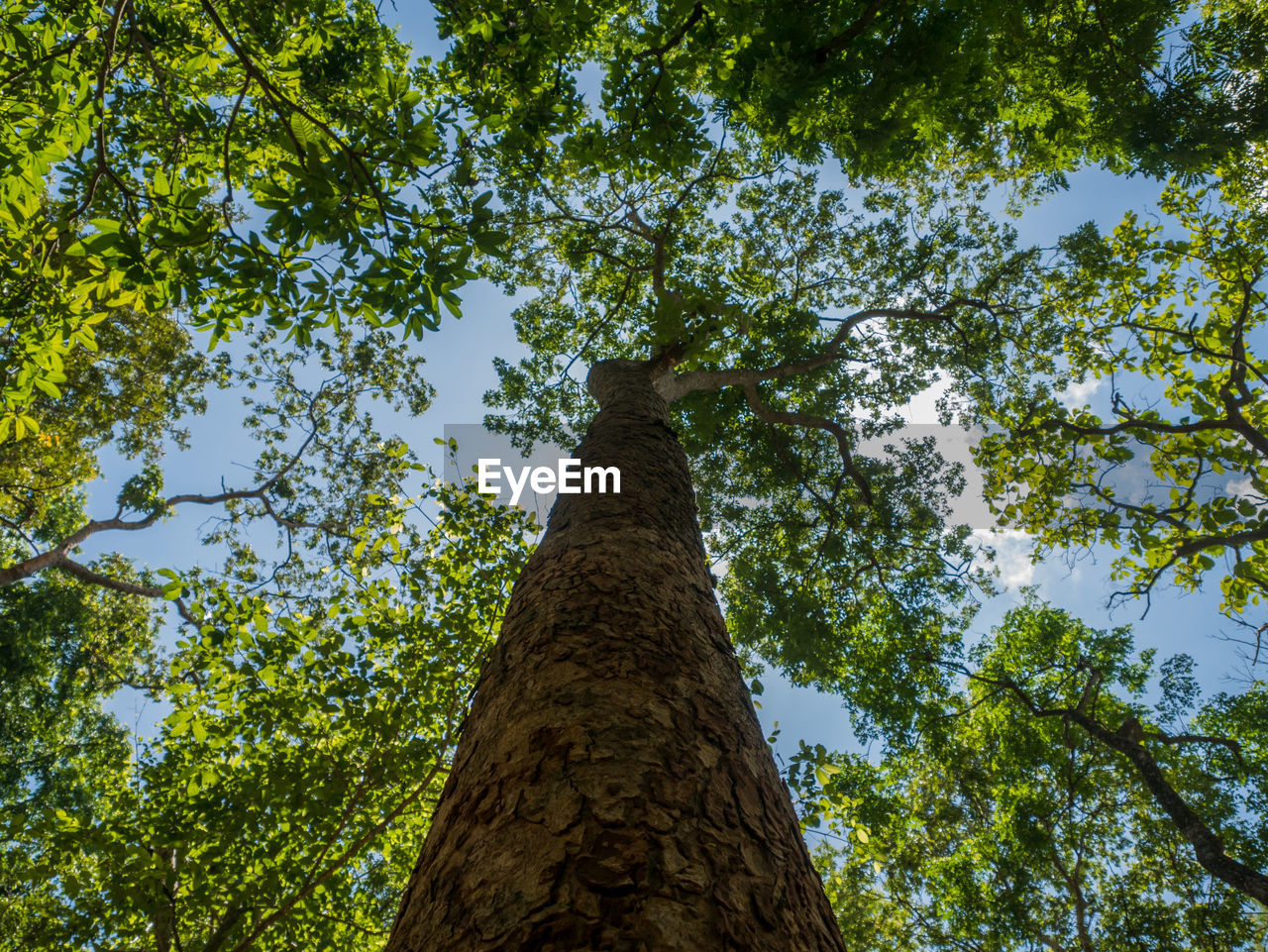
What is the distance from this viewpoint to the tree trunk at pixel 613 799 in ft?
3.20

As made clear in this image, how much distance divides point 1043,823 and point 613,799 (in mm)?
13187

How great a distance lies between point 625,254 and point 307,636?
26.0 feet

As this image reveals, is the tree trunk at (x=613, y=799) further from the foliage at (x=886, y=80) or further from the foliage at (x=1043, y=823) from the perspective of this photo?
the foliage at (x=1043, y=823)

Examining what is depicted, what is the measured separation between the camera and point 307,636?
214 inches

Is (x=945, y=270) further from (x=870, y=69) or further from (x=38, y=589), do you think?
(x=38, y=589)

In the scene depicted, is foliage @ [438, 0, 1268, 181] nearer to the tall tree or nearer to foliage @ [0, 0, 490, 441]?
the tall tree

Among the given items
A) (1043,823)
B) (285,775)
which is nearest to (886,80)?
(285,775)

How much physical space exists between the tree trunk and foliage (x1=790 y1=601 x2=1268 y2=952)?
26.7ft

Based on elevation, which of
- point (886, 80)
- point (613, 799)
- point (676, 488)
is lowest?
point (613, 799)

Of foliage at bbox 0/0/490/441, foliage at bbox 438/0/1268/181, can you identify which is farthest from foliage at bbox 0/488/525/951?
foliage at bbox 438/0/1268/181

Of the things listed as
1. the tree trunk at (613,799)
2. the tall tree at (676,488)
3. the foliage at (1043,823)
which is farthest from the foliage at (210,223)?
the foliage at (1043,823)

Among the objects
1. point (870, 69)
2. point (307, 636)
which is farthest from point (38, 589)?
point (870, 69)

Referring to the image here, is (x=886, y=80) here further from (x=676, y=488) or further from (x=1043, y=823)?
(x=1043, y=823)

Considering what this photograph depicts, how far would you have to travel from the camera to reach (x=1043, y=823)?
10516mm
